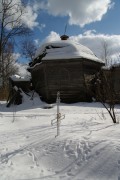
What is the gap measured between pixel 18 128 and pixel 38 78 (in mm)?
11016

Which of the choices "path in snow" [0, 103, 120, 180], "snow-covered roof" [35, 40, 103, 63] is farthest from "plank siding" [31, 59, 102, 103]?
"path in snow" [0, 103, 120, 180]

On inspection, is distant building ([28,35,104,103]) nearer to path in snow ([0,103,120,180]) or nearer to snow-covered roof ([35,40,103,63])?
snow-covered roof ([35,40,103,63])

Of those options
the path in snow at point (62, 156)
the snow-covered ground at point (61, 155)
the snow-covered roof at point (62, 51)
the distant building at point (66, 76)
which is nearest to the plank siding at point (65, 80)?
the distant building at point (66, 76)

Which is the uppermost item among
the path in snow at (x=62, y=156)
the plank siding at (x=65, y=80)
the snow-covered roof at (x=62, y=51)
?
the snow-covered roof at (x=62, y=51)

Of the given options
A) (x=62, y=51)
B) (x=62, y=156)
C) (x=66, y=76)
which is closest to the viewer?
(x=62, y=156)

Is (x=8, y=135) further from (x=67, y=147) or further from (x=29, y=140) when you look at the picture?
(x=67, y=147)

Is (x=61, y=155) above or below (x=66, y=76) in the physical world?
below

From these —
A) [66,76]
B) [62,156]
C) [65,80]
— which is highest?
[66,76]

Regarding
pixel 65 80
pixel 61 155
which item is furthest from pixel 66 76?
pixel 61 155

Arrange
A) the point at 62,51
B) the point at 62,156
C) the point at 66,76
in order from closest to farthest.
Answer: the point at 62,156 → the point at 66,76 → the point at 62,51

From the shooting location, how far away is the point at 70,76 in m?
17.4

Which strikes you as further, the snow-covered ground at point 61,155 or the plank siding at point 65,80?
the plank siding at point 65,80

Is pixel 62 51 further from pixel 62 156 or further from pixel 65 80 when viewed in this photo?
pixel 62 156

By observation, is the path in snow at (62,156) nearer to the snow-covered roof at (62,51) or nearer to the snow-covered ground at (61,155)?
the snow-covered ground at (61,155)
